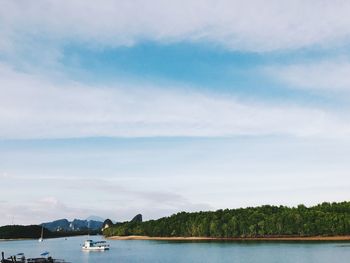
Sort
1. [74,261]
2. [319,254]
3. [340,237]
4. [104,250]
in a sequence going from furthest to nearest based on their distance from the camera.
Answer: [340,237], [104,250], [74,261], [319,254]

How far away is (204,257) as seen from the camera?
387 feet

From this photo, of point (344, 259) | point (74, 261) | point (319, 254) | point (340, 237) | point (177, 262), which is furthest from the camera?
point (340, 237)

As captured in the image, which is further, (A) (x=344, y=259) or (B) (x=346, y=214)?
(B) (x=346, y=214)

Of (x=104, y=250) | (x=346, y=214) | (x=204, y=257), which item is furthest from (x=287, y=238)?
(x=204, y=257)

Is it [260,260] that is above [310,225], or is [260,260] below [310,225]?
below

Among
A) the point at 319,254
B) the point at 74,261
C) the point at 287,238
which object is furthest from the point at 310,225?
the point at 74,261

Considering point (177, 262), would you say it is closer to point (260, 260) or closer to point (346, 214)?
point (260, 260)

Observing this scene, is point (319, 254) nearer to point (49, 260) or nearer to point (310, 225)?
point (49, 260)

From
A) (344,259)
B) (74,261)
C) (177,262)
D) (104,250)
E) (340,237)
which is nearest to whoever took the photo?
(344,259)

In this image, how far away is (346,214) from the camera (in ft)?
643

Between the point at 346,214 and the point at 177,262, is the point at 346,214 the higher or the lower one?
the higher one

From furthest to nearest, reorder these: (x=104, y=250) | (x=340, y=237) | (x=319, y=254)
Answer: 1. (x=340, y=237)
2. (x=104, y=250)
3. (x=319, y=254)

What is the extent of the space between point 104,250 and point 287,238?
7511cm

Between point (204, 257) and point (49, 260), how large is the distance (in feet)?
122
